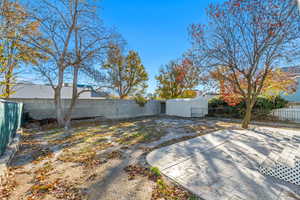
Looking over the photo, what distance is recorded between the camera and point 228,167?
2697mm

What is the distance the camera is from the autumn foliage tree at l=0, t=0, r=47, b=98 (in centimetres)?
462

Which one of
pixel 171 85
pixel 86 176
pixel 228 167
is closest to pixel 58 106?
pixel 86 176

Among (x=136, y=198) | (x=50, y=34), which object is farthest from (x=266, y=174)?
(x=50, y=34)

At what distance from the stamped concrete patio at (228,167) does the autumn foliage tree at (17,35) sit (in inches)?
243

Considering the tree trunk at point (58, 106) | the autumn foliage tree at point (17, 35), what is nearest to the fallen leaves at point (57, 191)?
the autumn foliage tree at point (17, 35)

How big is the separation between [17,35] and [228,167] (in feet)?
29.9

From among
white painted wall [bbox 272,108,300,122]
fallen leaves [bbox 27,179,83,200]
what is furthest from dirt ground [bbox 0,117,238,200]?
white painted wall [bbox 272,108,300,122]

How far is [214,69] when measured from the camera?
6523 mm

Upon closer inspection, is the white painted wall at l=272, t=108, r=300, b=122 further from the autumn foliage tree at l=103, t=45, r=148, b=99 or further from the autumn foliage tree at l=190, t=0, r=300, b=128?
the autumn foliage tree at l=103, t=45, r=148, b=99

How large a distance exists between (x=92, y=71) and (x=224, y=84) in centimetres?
753

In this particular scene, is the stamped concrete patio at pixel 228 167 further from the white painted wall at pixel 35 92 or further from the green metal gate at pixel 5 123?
the white painted wall at pixel 35 92

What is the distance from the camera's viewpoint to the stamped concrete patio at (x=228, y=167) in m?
1.93

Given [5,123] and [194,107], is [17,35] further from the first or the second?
[194,107]

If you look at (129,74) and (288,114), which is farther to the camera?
(129,74)
